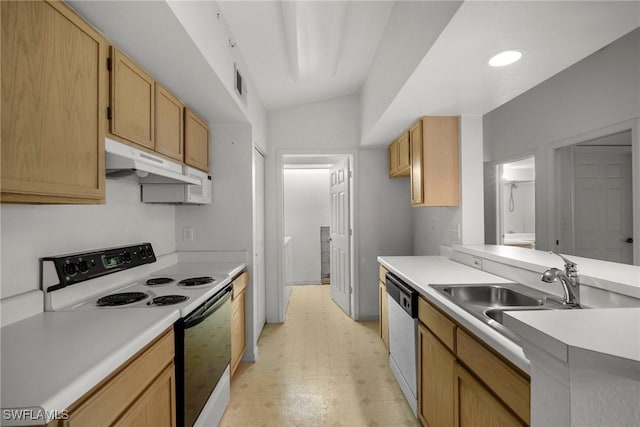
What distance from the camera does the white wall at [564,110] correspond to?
2.62 metres

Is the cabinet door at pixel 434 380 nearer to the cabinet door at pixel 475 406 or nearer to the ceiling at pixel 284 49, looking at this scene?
the cabinet door at pixel 475 406

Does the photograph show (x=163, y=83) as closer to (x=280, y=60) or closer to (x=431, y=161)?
(x=280, y=60)

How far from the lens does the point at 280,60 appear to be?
8.32 feet

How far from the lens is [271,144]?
3611 millimetres

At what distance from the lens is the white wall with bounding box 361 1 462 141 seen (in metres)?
1.43

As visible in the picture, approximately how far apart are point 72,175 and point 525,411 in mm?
1699

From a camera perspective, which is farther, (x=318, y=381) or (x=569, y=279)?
(x=318, y=381)

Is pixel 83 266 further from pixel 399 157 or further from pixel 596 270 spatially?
pixel 399 157

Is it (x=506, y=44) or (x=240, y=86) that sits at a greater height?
(x=240, y=86)

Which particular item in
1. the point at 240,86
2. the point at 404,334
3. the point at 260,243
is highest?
the point at 240,86

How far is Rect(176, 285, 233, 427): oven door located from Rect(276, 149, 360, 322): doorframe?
158 centimetres

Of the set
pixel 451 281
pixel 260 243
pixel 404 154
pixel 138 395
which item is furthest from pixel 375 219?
pixel 138 395

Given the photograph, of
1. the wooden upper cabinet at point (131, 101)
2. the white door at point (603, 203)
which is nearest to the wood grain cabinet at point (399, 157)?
the white door at point (603, 203)

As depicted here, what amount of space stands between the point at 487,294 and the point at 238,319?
183cm
